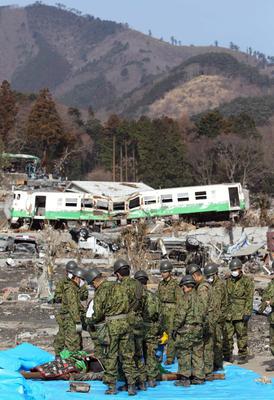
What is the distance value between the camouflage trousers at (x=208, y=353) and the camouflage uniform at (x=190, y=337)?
18 cm

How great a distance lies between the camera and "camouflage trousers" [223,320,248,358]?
480 inches

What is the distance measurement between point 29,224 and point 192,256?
16.4m

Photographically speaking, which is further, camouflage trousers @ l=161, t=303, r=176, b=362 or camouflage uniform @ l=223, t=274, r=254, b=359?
camouflage uniform @ l=223, t=274, r=254, b=359

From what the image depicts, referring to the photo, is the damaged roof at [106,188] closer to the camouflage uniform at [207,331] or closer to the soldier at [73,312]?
the soldier at [73,312]

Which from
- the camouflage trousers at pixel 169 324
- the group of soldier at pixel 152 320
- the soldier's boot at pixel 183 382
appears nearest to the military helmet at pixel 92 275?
the group of soldier at pixel 152 320

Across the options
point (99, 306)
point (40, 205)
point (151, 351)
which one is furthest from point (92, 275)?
point (40, 205)

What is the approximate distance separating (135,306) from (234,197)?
33.8 meters

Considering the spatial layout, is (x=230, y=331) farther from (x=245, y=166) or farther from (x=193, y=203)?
(x=245, y=166)

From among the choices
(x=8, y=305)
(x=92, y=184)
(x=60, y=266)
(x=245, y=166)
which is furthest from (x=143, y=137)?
(x=8, y=305)

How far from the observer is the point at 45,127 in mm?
69812

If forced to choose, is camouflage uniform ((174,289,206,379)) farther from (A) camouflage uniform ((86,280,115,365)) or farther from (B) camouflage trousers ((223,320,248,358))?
(B) camouflage trousers ((223,320,248,358))

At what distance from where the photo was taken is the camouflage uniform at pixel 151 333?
10.2m

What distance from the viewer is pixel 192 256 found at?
93.5 ft

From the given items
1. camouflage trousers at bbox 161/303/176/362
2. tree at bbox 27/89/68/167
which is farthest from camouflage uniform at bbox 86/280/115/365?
tree at bbox 27/89/68/167
